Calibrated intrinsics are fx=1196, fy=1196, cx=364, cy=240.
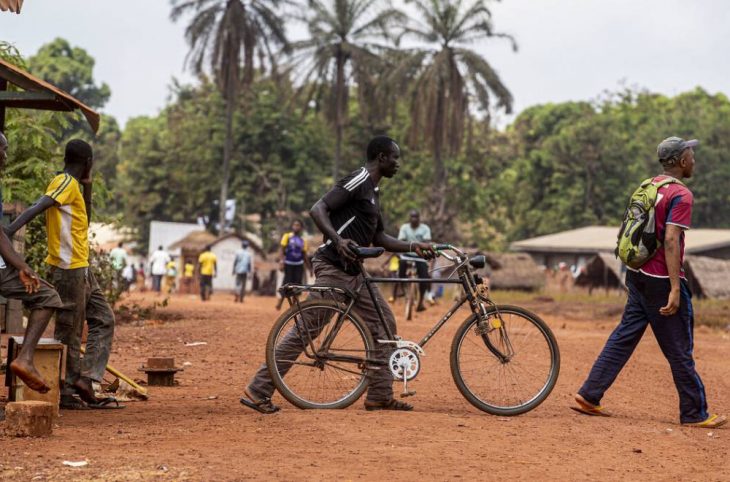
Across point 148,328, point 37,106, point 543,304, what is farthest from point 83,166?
point 543,304

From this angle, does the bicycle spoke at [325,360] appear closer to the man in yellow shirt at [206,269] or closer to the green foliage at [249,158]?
the man in yellow shirt at [206,269]

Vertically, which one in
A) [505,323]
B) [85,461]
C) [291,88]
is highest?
[291,88]

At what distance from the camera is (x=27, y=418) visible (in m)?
6.51

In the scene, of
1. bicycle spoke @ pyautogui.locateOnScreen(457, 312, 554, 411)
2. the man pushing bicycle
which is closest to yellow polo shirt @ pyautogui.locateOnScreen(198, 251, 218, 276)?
the man pushing bicycle

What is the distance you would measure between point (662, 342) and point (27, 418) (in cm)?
431

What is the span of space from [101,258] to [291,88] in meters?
35.4

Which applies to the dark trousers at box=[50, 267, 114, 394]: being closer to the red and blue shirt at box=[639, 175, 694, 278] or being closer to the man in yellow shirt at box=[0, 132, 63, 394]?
the man in yellow shirt at box=[0, 132, 63, 394]

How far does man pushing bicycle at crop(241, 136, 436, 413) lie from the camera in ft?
25.4

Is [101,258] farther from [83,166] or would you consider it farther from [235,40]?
[235,40]

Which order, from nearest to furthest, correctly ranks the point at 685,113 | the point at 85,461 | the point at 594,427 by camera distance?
1. the point at 85,461
2. the point at 594,427
3. the point at 685,113

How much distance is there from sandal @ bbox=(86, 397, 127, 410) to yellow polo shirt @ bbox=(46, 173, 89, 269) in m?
0.97

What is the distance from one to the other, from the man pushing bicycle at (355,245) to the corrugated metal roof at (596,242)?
42704 mm

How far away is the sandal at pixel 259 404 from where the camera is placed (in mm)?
7672

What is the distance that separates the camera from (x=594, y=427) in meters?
7.60
